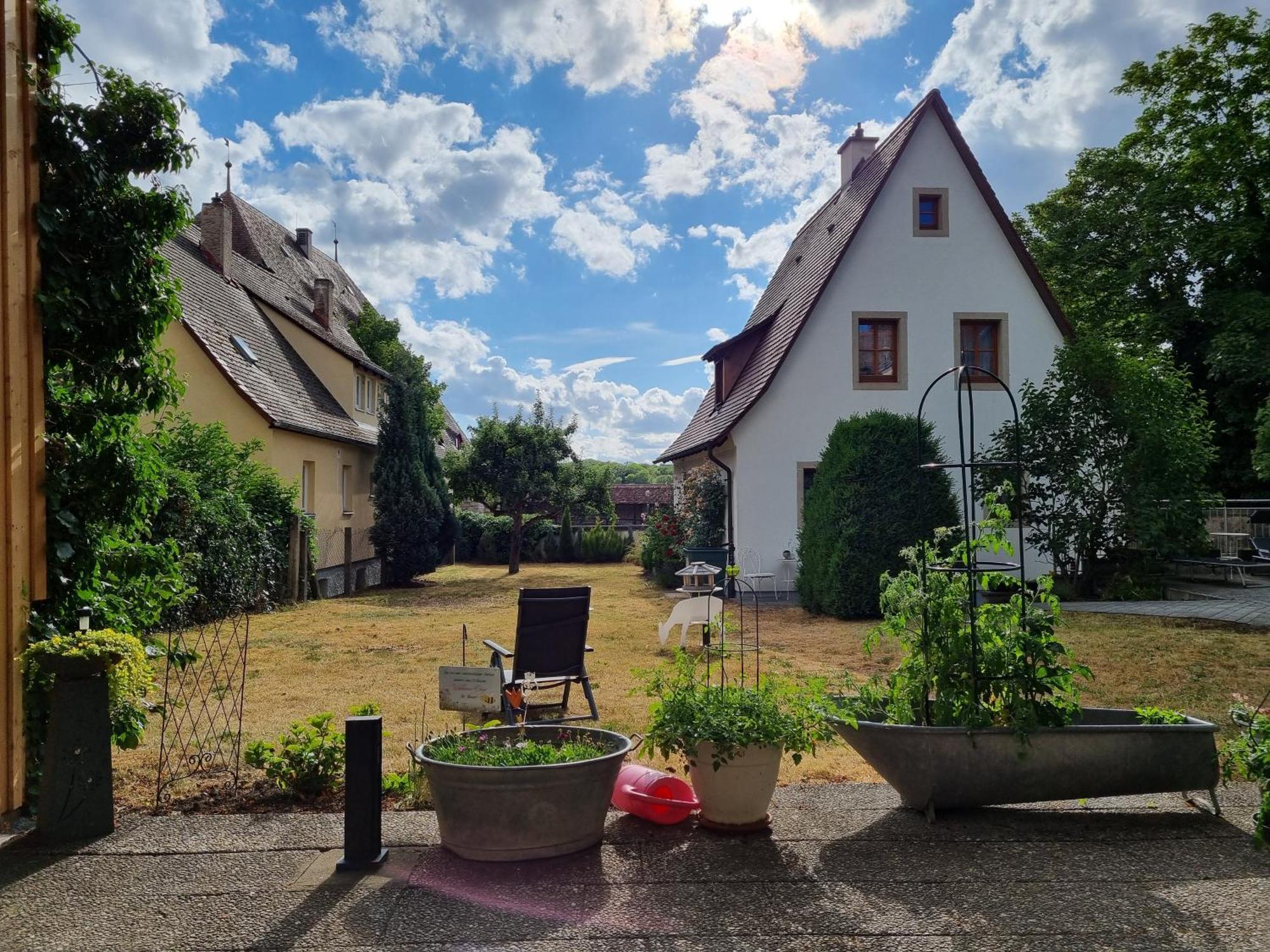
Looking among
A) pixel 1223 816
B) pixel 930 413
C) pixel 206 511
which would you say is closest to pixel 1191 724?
pixel 1223 816

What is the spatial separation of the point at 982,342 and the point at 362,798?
627 inches

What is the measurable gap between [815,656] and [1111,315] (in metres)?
21.3

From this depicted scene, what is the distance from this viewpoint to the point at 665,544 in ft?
71.1

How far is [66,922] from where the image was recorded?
3.42 meters

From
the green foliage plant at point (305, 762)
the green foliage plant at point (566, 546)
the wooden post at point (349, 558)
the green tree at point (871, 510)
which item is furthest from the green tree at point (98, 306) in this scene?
the green foliage plant at point (566, 546)

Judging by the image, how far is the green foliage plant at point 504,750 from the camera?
4027 mm

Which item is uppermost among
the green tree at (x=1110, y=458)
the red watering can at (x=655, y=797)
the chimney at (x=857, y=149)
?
Answer: the chimney at (x=857, y=149)

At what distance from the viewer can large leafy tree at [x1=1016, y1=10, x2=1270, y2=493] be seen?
23.1 m

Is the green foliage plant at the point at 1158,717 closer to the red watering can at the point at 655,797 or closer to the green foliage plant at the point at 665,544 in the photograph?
the red watering can at the point at 655,797

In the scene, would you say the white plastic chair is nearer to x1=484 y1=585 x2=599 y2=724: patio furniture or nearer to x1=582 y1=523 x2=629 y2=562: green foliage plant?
x1=484 y1=585 x2=599 y2=724: patio furniture

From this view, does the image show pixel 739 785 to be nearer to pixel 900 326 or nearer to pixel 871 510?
pixel 871 510

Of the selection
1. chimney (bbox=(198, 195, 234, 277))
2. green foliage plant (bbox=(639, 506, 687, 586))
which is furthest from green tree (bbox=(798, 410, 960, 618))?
chimney (bbox=(198, 195, 234, 277))

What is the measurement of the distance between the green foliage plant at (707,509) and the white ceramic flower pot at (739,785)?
13.4 meters

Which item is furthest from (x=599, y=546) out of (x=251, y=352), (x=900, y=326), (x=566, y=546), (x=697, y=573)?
(x=697, y=573)
